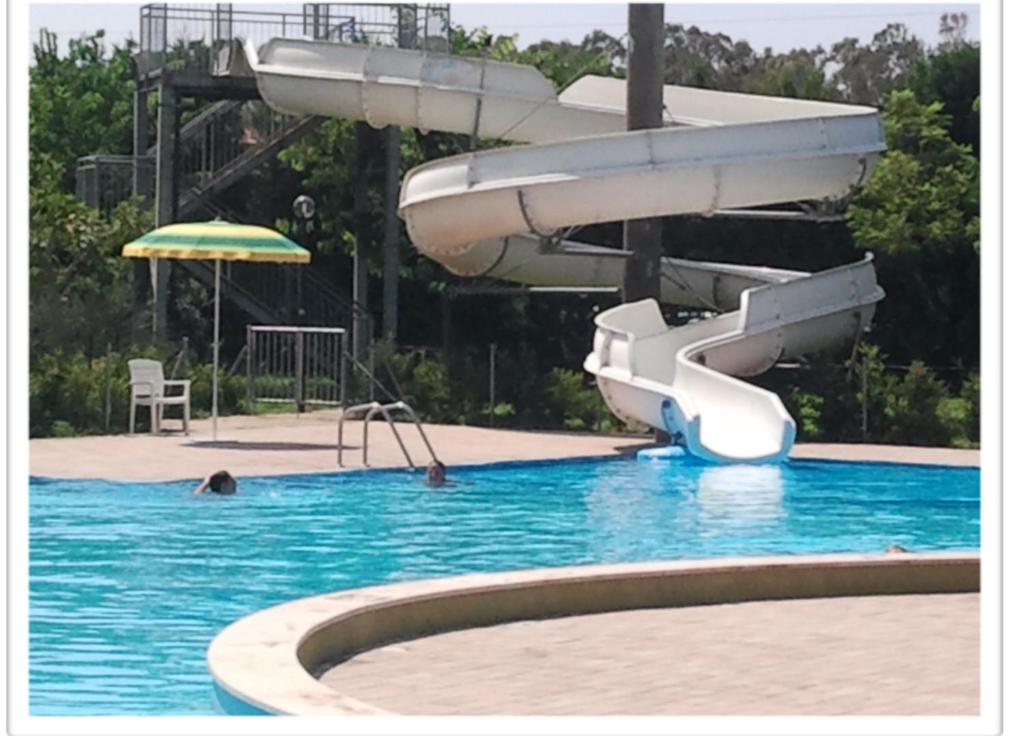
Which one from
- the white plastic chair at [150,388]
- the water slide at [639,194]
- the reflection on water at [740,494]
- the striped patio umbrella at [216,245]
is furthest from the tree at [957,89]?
the white plastic chair at [150,388]

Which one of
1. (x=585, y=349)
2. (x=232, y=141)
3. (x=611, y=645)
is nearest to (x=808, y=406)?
(x=585, y=349)

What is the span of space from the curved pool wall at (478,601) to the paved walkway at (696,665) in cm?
9

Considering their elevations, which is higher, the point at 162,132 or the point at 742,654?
the point at 162,132

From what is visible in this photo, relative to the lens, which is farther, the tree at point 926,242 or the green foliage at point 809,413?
the tree at point 926,242

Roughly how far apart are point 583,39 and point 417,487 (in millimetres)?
36200

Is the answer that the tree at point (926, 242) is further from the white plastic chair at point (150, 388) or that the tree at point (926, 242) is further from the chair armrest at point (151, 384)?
the chair armrest at point (151, 384)

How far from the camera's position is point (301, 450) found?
18.1 metres

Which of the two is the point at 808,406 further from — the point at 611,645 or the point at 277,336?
the point at 611,645

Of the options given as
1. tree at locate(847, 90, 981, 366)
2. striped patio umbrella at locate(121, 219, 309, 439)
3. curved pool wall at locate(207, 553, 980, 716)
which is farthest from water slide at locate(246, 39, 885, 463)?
curved pool wall at locate(207, 553, 980, 716)

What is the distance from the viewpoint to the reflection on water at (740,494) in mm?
14430

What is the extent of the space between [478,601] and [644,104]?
45.5ft

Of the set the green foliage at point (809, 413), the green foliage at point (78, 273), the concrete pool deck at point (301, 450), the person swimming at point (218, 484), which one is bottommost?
the person swimming at point (218, 484)

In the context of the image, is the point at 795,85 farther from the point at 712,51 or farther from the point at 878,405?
the point at 712,51
